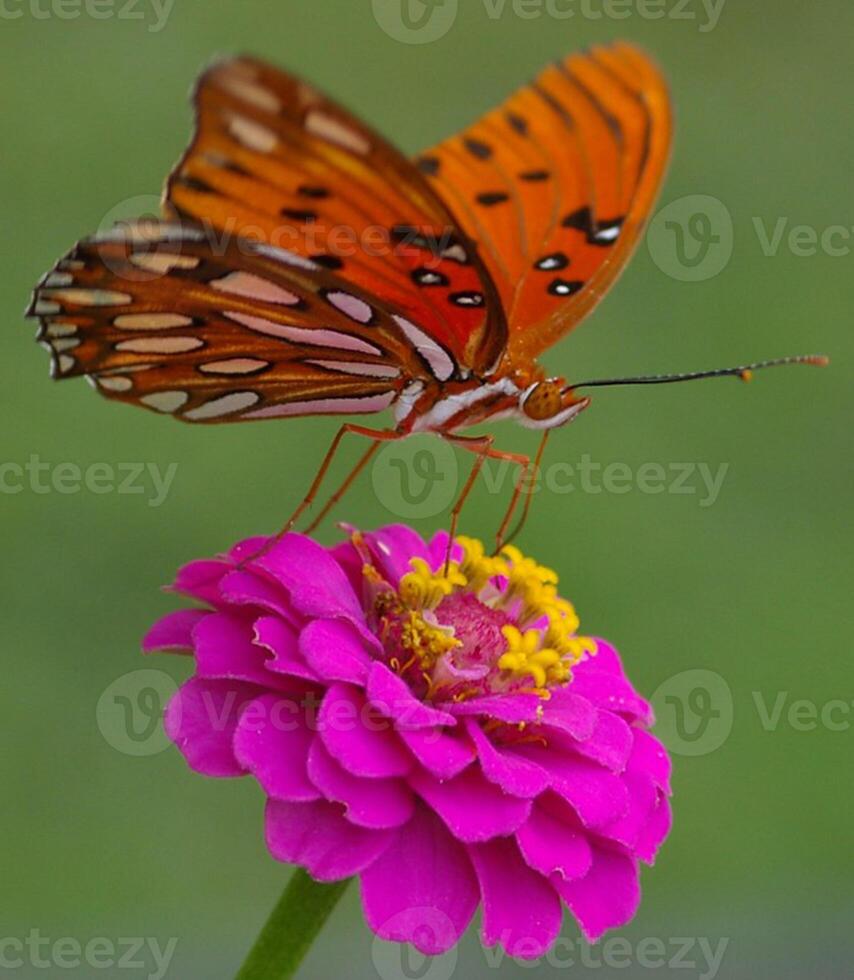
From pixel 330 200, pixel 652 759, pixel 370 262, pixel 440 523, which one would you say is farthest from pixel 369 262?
pixel 440 523

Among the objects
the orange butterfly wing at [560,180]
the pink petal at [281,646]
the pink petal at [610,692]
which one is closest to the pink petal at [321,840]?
the pink petal at [281,646]

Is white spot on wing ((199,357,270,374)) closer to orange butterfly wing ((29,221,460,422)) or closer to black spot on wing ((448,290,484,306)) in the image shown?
orange butterfly wing ((29,221,460,422))

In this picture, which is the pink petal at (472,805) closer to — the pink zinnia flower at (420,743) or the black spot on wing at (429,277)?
the pink zinnia flower at (420,743)

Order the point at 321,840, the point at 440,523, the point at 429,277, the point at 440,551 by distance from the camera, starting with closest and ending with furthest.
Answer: the point at 321,840, the point at 429,277, the point at 440,551, the point at 440,523

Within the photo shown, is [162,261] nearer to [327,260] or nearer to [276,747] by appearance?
[327,260]

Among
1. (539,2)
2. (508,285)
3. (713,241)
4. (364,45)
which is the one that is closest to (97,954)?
(508,285)
